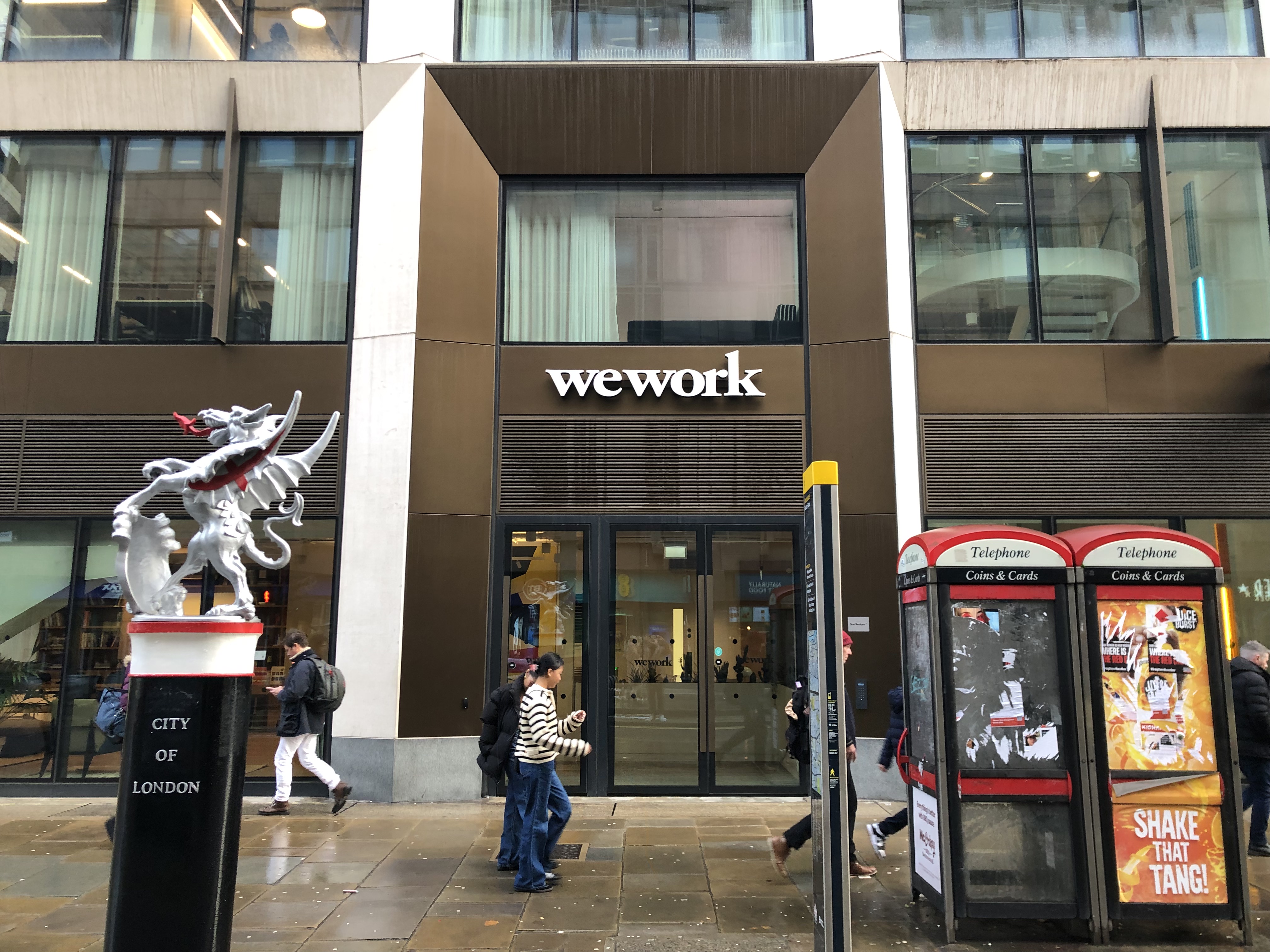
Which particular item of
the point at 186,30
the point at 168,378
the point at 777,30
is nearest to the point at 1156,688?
the point at 777,30

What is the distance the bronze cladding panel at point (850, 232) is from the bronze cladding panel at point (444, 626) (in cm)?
507

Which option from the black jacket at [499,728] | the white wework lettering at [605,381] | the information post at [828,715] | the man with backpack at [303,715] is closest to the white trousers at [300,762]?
the man with backpack at [303,715]

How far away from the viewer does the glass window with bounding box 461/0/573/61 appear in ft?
40.5

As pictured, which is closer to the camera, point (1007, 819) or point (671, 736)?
point (1007, 819)

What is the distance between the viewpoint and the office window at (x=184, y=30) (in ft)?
40.6

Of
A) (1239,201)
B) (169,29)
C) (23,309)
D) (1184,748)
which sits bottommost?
(1184,748)

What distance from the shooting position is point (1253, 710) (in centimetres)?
855

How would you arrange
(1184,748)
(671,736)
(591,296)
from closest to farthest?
(1184,748) → (671,736) → (591,296)

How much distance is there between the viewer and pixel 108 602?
37.8 ft

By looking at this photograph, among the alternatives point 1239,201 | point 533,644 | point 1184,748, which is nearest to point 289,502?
point 533,644

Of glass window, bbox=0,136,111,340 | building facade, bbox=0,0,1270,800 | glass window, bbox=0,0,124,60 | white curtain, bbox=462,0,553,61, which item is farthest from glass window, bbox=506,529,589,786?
glass window, bbox=0,0,124,60

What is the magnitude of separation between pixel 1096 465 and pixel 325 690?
31.1ft

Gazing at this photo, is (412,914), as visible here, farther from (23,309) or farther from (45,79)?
(45,79)

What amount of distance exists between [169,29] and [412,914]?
11.9m
